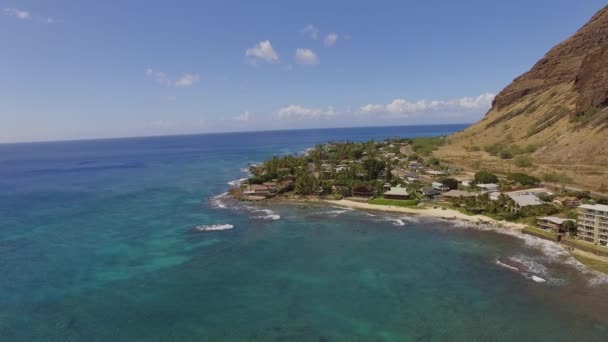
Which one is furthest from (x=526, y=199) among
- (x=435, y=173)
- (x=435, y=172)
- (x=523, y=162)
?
(x=523, y=162)

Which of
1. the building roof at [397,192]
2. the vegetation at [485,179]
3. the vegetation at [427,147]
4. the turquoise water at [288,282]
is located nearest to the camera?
the turquoise water at [288,282]

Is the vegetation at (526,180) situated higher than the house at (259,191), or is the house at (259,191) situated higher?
the vegetation at (526,180)

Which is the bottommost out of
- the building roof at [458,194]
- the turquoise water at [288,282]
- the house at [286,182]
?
the turquoise water at [288,282]

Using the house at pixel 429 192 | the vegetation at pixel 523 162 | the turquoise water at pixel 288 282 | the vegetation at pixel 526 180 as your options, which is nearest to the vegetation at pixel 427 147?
the vegetation at pixel 523 162

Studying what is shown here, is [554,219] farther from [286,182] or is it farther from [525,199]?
[286,182]

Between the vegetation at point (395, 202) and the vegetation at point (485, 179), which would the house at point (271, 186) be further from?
the vegetation at point (485, 179)

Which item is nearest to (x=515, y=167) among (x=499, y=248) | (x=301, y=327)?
(x=499, y=248)

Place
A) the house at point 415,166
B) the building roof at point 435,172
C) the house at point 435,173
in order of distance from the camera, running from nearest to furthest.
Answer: the house at point 435,173
the building roof at point 435,172
the house at point 415,166

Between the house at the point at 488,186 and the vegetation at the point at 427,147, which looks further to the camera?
the vegetation at the point at 427,147
